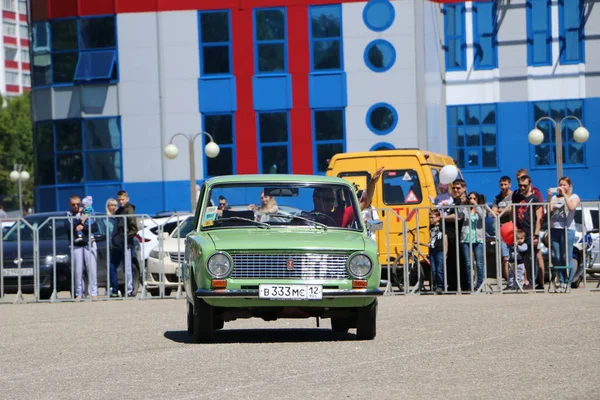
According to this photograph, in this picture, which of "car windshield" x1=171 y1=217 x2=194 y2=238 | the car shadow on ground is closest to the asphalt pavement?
the car shadow on ground

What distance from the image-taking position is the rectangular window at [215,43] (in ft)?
161

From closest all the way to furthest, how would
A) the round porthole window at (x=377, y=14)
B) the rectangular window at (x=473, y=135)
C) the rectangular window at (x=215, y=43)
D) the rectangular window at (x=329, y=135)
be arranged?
1. the round porthole window at (x=377, y=14)
2. the rectangular window at (x=329, y=135)
3. the rectangular window at (x=215, y=43)
4. the rectangular window at (x=473, y=135)

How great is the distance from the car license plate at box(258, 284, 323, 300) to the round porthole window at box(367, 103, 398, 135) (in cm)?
3484

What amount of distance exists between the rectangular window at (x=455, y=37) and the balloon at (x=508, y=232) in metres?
29.9

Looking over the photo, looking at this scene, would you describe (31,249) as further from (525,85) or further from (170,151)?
(525,85)

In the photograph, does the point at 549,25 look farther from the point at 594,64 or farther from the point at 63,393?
the point at 63,393

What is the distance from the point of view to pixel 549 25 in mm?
50969

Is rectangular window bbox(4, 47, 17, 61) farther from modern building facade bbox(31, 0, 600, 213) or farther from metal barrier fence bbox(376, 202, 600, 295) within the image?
metal barrier fence bbox(376, 202, 600, 295)

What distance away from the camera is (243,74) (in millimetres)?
49250

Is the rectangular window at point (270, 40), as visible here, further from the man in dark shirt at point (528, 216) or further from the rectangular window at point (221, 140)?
the man in dark shirt at point (528, 216)

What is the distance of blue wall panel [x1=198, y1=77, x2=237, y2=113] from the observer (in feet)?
161

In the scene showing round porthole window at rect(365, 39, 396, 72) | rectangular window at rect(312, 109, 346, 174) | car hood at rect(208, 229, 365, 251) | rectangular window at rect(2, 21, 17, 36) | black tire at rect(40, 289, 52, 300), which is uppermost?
rectangular window at rect(2, 21, 17, 36)

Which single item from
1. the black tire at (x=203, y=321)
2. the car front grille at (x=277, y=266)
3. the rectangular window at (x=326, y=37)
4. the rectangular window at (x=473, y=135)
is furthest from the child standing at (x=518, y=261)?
the rectangular window at (x=473, y=135)

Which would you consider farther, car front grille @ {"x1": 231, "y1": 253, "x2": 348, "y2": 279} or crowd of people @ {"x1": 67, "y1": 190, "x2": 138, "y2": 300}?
crowd of people @ {"x1": 67, "y1": 190, "x2": 138, "y2": 300}
